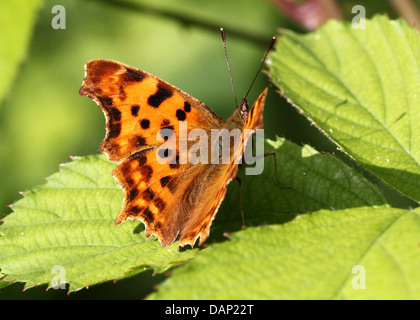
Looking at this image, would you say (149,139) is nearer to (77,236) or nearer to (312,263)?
(77,236)

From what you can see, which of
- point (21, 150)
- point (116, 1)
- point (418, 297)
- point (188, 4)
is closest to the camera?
point (418, 297)

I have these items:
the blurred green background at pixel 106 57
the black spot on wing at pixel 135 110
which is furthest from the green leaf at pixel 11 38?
the blurred green background at pixel 106 57

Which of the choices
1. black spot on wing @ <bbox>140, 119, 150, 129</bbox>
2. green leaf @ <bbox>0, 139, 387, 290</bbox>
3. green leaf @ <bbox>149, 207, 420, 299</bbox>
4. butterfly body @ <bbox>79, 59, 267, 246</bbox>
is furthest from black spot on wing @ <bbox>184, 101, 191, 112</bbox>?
green leaf @ <bbox>149, 207, 420, 299</bbox>

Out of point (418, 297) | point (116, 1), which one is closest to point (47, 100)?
point (116, 1)

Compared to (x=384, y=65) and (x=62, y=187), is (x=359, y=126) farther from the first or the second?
(x=62, y=187)

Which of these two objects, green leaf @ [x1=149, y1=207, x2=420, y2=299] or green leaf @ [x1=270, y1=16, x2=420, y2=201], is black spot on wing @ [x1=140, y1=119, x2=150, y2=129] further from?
green leaf @ [x1=149, y1=207, x2=420, y2=299]

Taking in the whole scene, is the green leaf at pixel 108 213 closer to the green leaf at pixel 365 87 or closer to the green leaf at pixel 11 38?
the green leaf at pixel 365 87
